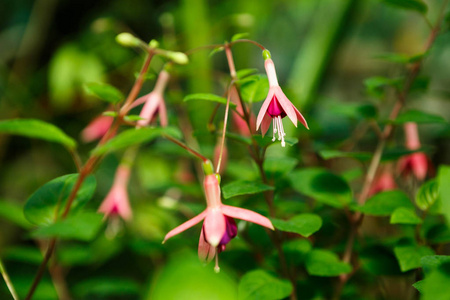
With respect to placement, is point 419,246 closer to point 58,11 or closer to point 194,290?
point 194,290

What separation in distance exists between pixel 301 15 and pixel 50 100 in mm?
1072

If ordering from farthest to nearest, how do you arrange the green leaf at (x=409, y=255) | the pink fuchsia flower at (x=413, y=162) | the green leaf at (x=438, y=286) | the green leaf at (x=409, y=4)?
the pink fuchsia flower at (x=413, y=162), the green leaf at (x=409, y=4), the green leaf at (x=409, y=255), the green leaf at (x=438, y=286)

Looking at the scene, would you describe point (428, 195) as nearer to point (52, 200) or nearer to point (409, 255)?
point (409, 255)

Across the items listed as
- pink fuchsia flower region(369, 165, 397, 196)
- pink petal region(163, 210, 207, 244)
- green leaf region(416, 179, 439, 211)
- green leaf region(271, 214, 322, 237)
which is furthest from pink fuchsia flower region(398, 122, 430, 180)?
pink petal region(163, 210, 207, 244)

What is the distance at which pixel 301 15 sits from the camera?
64.4 inches

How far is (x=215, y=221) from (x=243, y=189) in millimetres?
38

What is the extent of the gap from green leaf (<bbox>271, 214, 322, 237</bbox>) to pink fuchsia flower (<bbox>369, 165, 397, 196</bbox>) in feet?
0.83

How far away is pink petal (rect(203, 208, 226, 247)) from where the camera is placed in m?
0.31

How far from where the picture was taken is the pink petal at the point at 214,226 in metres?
0.31

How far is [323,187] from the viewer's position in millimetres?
436

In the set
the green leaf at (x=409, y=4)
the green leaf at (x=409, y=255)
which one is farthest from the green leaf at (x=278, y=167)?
the green leaf at (x=409, y=4)

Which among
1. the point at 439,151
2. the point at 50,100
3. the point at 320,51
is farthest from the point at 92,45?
the point at 439,151

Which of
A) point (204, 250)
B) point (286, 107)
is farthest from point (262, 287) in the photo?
point (286, 107)

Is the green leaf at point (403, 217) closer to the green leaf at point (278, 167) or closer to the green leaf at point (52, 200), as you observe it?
the green leaf at point (278, 167)
